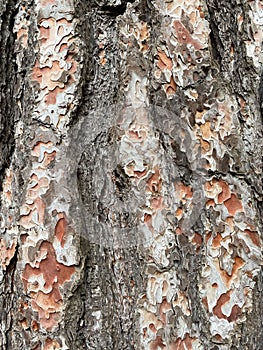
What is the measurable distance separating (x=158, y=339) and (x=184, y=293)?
85mm

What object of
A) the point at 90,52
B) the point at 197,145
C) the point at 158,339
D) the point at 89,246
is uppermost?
the point at 90,52

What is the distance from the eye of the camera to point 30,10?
109cm

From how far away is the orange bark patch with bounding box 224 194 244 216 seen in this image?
3.44 ft

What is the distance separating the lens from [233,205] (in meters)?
1.05

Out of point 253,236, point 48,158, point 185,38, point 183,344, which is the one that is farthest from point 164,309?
point 185,38

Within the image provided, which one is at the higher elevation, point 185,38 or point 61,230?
point 185,38

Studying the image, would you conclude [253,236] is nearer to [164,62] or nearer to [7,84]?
[164,62]

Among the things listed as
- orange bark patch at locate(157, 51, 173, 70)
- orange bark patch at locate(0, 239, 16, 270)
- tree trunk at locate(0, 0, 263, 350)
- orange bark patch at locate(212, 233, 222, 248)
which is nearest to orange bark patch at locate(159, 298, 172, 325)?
tree trunk at locate(0, 0, 263, 350)

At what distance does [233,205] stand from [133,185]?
17 cm

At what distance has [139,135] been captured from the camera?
41.6 inches

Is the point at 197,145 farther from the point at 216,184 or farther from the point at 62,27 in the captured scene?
the point at 62,27

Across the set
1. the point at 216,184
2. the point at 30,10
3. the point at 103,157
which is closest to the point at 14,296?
the point at 103,157

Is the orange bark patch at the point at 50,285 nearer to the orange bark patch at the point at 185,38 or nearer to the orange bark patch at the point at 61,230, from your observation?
the orange bark patch at the point at 61,230

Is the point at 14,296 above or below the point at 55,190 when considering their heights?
below
